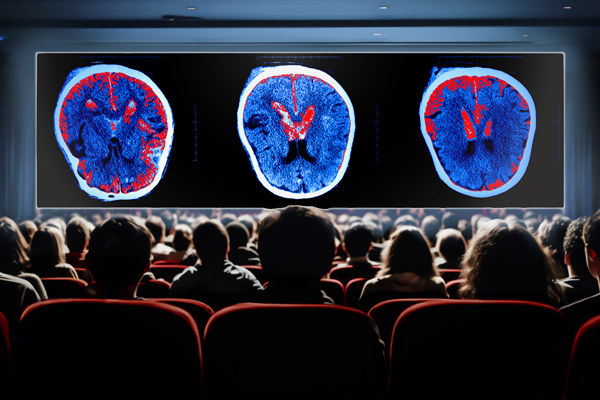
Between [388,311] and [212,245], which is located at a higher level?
[212,245]

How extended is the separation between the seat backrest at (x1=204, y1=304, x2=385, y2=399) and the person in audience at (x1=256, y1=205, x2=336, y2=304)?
11.8 inches

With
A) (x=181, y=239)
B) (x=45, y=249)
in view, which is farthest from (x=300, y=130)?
(x=45, y=249)

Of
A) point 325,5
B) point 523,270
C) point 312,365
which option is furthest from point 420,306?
point 325,5

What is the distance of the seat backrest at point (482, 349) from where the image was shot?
1.29 m

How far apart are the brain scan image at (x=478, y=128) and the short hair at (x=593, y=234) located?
391 centimetres

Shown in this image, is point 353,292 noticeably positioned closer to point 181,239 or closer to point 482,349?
point 482,349

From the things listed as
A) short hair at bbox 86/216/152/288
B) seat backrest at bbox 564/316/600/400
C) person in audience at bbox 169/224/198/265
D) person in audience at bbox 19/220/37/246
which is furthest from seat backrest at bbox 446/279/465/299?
person in audience at bbox 19/220/37/246

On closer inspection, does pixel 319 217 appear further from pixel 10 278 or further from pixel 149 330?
pixel 10 278

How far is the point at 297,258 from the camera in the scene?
1596 mm

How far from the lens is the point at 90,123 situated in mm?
5727

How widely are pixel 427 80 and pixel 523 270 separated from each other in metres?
4.44

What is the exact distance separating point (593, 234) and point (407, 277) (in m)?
0.72

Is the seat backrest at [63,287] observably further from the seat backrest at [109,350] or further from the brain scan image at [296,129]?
the brain scan image at [296,129]

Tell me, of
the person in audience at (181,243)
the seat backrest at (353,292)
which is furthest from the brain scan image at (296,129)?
the seat backrest at (353,292)
